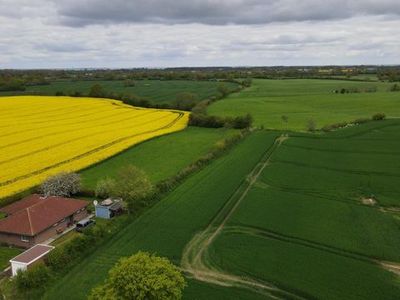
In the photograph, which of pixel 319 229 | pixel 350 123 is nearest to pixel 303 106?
pixel 350 123

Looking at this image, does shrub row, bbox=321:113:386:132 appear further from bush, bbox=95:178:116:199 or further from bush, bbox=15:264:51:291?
bush, bbox=15:264:51:291

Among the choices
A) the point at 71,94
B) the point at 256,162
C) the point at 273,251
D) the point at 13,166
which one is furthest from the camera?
the point at 71,94

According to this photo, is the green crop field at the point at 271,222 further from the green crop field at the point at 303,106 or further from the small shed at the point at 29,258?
the green crop field at the point at 303,106

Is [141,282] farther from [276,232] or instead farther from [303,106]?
[303,106]

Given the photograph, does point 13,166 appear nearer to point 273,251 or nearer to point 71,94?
point 273,251

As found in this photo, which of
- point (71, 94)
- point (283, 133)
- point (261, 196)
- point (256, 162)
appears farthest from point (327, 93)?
point (261, 196)

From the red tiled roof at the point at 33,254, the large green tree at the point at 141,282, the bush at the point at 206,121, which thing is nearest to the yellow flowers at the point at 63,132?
the bush at the point at 206,121

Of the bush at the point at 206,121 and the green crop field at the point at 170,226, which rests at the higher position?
the green crop field at the point at 170,226
